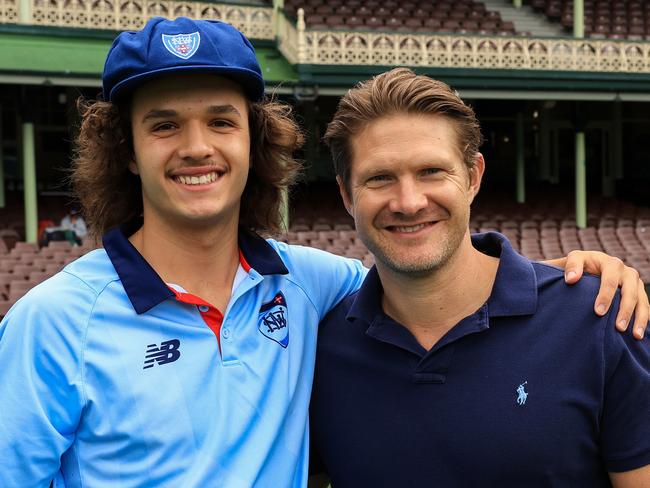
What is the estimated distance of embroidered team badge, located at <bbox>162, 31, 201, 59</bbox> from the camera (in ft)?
7.18

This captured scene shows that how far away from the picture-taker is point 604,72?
59.4 ft

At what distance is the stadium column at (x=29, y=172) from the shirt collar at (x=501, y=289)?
543 inches

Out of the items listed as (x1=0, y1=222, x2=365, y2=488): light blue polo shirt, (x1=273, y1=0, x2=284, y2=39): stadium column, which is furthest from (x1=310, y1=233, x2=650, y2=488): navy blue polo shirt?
(x1=273, y1=0, x2=284, y2=39): stadium column

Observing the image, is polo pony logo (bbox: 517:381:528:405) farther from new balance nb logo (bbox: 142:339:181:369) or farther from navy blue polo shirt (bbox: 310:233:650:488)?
new balance nb logo (bbox: 142:339:181:369)

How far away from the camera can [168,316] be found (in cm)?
218

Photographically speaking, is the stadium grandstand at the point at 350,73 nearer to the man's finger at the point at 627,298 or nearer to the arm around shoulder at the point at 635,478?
the man's finger at the point at 627,298

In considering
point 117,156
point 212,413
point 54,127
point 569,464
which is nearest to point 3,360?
point 212,413

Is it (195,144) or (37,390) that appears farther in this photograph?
(195,144)

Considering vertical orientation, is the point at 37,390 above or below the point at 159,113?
below

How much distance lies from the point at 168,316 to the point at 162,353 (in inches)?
5.1

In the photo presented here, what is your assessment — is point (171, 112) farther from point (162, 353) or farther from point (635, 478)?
point (635, 478)

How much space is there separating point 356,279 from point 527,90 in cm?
1629

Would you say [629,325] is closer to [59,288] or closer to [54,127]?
[59,288]

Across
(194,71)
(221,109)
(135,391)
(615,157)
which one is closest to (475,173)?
(221,109)
